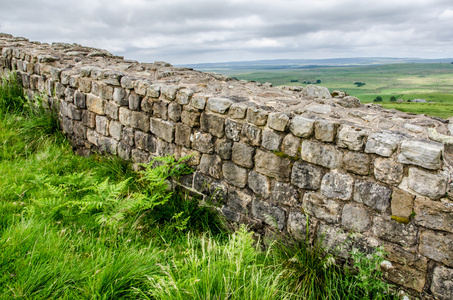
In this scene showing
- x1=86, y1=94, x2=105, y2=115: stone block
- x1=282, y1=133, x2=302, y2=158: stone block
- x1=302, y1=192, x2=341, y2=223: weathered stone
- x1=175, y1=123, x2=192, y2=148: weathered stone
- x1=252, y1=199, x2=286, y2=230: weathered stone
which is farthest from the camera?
x1=86, y1=94, x2=105, y2=115: stone block

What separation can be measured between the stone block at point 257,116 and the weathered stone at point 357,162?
0.88 m

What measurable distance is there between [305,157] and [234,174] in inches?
35.6

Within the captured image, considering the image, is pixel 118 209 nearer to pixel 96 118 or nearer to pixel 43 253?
pixel 43 253

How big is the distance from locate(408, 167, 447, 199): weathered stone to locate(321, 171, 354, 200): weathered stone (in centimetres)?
47

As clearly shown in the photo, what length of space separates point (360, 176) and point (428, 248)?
734 millimetres

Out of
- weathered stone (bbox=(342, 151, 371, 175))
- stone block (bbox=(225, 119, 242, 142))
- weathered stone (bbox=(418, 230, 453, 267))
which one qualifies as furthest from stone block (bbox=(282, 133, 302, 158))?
weathered stone (bbox=(418, 230, 453, 267))

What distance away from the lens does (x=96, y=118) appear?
5.32 metres

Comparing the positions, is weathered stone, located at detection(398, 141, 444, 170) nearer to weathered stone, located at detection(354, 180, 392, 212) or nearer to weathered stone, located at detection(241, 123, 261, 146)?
weathered stone, located at detection(354, 180, 392, 212)

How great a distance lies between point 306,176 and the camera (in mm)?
3031

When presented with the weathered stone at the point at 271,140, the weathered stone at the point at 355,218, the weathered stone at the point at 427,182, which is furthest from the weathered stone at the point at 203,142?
the weathered stone at the point at 427,182

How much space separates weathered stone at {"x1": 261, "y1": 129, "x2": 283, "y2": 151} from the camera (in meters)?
3.16

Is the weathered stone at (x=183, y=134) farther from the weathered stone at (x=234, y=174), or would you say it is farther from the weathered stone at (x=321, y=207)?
the weathered stone at (x=321, y=207)

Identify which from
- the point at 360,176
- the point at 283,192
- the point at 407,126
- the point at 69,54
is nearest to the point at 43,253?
the point at 283,192

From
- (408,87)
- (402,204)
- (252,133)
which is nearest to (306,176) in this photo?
(252,133)
